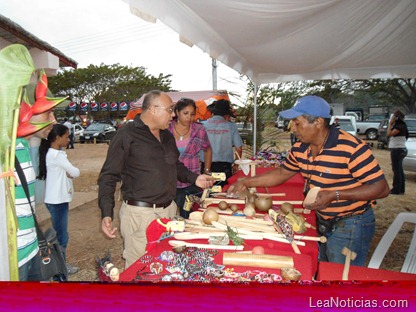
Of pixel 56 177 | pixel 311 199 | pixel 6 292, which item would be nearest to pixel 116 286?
pixel 6 292

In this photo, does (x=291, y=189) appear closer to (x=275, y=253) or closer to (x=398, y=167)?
(x=275, y=253)

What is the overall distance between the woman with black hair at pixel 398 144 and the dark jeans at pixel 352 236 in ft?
17.9

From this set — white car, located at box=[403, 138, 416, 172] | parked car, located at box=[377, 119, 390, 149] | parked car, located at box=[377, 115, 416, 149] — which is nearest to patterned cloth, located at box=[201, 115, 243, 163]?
white car, located at box=[403, 138, 416, 172]

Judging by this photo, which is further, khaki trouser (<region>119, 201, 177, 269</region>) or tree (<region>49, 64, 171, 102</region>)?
tree (<region>49, 64, 171, 102</region>)

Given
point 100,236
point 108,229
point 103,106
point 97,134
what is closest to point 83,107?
point 103,106

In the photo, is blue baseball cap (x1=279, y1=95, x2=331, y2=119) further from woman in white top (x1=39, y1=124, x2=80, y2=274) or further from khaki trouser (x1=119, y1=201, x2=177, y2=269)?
woman in white top (x1=39, y1=124, x2=80, y2=274)

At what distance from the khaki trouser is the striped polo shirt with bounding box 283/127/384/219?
46.9 inches

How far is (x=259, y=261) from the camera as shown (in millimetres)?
Result: 1547

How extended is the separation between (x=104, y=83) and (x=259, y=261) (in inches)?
1427

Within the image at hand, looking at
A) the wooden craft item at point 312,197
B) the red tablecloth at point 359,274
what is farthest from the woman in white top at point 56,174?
the red tablecloth at point 359,274

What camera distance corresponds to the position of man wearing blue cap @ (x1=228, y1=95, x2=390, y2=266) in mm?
2055

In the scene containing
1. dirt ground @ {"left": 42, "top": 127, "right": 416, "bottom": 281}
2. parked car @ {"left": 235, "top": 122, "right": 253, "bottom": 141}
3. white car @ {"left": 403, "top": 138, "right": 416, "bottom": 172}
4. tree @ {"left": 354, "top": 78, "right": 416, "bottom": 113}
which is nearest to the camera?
dirt ground @ {"left": 42, "top": 127, "right": 416, "bottom": 281}

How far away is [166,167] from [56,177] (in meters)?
1.60

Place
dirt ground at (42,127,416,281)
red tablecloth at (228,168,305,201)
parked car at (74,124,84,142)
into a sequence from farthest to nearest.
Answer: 1. parked car at (74,124,84,142)
2. dirt ground at (42,127,416,281)
3. red tablecloth at (228,168,305,201)
